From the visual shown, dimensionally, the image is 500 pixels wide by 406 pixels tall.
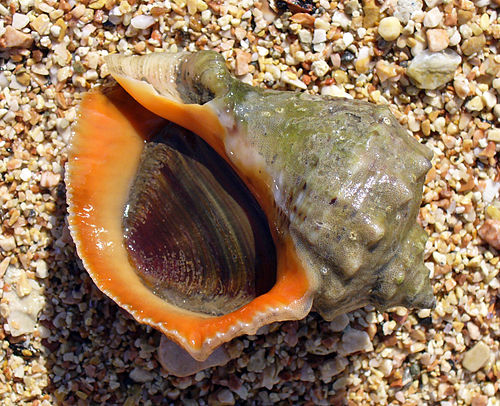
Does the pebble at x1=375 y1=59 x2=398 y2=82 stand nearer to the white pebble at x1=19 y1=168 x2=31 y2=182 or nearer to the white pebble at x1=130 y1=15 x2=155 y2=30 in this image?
the white pebble at x1=130 y1=15 x2=155 y2=30

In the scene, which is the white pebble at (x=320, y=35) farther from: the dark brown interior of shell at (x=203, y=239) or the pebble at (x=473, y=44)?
the dark brown interior of shell at (x=203, y=239)

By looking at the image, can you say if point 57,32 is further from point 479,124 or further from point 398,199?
point 479,124

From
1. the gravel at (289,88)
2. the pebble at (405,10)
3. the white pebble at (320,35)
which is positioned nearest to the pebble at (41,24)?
the gravel at (289,88)

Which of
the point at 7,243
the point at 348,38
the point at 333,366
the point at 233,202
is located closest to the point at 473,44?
the point at 348,38

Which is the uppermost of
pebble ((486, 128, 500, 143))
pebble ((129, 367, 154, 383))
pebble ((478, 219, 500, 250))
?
pebble ((486, 128, 500, 143))

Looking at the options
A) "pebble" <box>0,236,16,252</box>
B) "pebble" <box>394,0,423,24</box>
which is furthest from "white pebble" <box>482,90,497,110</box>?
"pebble" <box>0,236,16,252</box>

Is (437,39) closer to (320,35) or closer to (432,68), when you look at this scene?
(432,68)

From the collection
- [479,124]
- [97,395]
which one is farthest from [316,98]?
[97,395]
